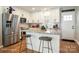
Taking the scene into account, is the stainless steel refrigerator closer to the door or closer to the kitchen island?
the kitchen island

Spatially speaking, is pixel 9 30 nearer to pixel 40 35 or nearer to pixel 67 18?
pixel 40 35

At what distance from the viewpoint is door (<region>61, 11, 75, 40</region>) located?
10.1 ft

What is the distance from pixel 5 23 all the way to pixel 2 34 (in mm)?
448

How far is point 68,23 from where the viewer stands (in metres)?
3.32

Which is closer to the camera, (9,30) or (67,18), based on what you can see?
(67,18)

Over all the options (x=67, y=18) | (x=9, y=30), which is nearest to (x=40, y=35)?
(x=67, y=18)

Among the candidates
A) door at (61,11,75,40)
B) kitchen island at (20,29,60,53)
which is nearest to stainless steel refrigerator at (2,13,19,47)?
kitchen island at (20,29,60,53)

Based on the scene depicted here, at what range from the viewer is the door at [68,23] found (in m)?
3.08

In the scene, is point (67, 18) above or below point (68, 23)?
above

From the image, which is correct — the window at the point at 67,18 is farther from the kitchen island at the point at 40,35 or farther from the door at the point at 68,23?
the kitchen island at the point at 40,35

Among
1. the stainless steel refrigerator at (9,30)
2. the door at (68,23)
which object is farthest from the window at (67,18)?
the stainless steel refrigerator at (9,30)

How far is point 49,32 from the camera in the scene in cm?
285
